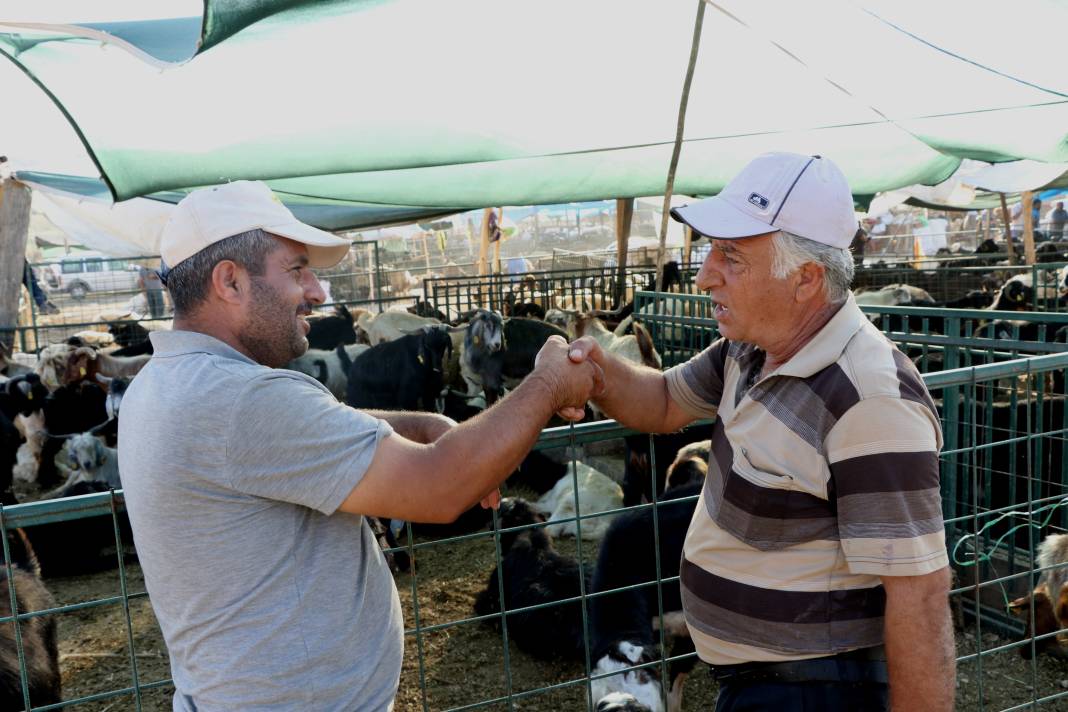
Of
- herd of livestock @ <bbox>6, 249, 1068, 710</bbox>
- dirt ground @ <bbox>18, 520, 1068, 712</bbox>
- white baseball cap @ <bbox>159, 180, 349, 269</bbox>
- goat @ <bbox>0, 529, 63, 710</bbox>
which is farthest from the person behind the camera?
dirt ground @ <bbox>18, 520, 1068, 712</bbox>

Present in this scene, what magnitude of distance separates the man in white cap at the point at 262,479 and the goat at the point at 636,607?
1724mm

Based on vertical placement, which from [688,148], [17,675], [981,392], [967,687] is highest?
[688,148]

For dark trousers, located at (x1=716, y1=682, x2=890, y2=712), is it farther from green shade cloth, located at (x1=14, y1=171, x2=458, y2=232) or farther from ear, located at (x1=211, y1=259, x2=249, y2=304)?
green shade cloth, located at (x1=14, y1=171, x2=458, y2=232)

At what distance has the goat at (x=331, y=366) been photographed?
1108 cm

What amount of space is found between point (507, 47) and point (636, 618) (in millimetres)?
4485

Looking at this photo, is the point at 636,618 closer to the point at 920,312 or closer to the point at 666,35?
the point at 920,312

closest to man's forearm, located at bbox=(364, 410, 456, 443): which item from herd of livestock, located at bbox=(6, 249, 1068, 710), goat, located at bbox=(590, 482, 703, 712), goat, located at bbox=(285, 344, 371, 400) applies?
herd of livestock, located at bbox=(6, 249, 1068, 710)

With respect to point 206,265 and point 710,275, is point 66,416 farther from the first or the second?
point 710,275

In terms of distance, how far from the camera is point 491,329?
37.1 feet

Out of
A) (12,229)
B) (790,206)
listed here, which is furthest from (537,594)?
(12,229)

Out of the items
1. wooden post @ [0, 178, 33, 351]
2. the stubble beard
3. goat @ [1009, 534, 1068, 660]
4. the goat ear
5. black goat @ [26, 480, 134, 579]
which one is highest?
wooden post @ [0, 178, 33, 351]

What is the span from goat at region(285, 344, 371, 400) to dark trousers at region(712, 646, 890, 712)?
940 cm

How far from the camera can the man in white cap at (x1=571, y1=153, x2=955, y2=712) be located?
1.77 metres

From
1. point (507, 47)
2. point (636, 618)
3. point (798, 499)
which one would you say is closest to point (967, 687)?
point (636, 618)
